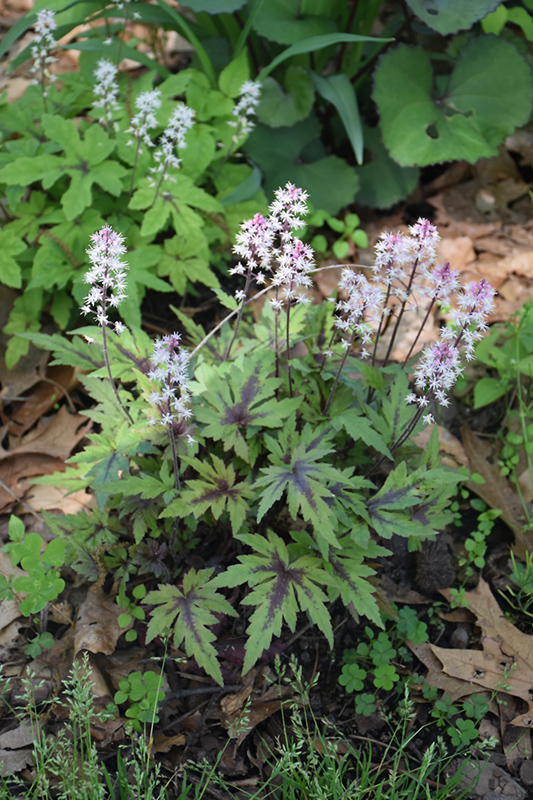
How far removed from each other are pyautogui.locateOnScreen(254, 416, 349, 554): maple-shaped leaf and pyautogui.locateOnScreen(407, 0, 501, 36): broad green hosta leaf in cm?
201

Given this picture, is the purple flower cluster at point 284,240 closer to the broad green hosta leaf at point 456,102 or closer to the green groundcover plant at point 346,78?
the green groundcover plant at point 346,78

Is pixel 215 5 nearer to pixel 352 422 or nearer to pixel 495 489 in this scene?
pixel 352 422

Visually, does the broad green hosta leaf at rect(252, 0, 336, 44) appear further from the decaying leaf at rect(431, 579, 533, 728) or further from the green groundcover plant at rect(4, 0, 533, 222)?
the decaying leaf at rect(431, 579, 533, 728)

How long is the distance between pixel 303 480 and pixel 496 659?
95 centimetres

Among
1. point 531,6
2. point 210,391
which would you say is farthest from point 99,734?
point 531,6

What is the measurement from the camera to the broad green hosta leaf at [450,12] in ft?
8.86

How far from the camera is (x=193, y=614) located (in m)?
1.80

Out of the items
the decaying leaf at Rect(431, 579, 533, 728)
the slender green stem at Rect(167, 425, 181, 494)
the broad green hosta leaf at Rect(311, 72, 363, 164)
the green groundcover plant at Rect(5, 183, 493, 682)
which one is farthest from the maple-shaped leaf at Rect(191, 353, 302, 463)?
the broad green hosta leaf at Rect(311, 72, 363, 164)

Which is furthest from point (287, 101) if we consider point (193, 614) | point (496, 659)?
point (496, 659)

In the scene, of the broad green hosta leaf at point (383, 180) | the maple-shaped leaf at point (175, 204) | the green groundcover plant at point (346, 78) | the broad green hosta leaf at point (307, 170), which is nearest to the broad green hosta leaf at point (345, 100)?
the green groundcover plant at point (346, 78)

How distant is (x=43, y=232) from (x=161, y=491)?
A: 143cm

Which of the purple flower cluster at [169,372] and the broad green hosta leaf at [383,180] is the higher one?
the purple flower cluster at [169,372]

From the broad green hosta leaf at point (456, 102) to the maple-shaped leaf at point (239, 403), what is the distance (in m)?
1.64

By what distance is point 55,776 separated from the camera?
1782mm
